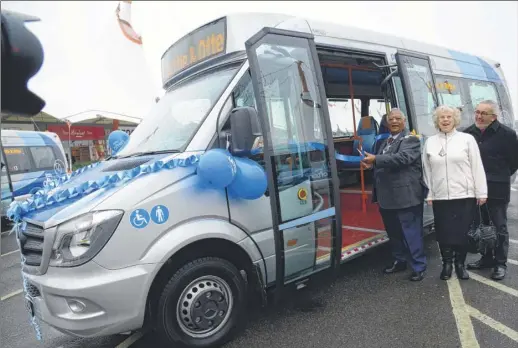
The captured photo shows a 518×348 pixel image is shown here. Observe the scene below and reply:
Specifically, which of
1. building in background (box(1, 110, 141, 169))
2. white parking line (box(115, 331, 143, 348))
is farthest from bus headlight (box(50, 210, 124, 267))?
building in background (box(1, 110, 141, 169))

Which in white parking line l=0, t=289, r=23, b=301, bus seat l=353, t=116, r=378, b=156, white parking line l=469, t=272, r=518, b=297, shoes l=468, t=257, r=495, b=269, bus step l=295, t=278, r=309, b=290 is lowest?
white parking line l=469, t=272, r=518, b=297

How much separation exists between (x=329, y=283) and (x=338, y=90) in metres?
4.35

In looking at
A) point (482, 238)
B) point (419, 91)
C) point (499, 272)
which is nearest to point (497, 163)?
point (482, 238)

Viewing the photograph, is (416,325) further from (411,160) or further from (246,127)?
(246,127)

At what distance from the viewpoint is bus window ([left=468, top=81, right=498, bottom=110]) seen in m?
6.39

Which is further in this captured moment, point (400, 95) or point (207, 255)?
point (400, 95)

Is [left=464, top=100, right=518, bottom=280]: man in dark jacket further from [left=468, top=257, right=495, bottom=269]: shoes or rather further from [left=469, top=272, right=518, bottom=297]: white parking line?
[left=468, top=257, right=495, bottom=269]: shoes

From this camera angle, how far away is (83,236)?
2.34 meters

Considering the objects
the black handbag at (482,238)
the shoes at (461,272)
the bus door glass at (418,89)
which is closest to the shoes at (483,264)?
the shoes at (461,272)

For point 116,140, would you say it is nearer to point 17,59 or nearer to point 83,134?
point 17,59

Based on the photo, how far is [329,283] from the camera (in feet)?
13.0

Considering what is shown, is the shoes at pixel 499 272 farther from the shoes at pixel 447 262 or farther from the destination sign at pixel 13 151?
the destination sign at pixel 13 151

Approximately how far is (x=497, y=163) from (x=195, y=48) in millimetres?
3356

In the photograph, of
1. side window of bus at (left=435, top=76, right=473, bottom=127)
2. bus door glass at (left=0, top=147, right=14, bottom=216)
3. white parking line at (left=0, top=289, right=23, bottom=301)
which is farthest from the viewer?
bus door glass at (left=0, top=147, right=14, bottom=216)
